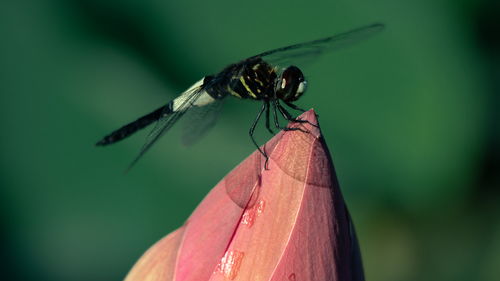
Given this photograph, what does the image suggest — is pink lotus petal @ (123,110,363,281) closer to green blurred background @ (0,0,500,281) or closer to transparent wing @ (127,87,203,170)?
transparent wing @ (127,87,203,170)

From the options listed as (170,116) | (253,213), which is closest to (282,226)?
(253,213)

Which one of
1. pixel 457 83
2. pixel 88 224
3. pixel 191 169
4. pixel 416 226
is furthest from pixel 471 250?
pixel 88 224

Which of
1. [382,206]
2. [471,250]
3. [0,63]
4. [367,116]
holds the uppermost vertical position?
[0,63]

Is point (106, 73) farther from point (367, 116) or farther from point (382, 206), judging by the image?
point (382, 206)

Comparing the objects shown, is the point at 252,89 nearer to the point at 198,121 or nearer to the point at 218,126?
the point at 198,121

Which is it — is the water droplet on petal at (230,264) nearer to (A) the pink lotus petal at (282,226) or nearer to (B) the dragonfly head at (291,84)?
(A) the pink lotus petal at (282,226)

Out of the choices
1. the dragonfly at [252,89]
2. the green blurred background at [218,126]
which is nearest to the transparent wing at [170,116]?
the dragonfly at [252,89]
